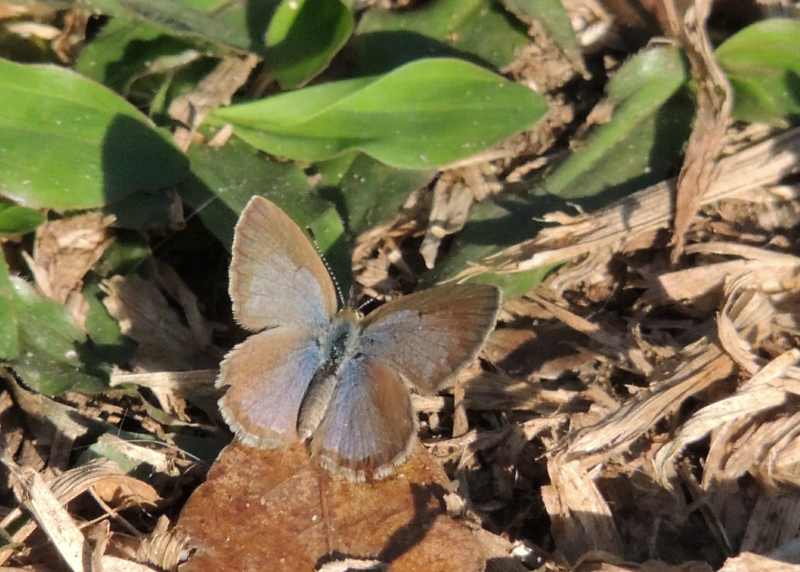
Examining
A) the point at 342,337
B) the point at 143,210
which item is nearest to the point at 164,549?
the point at 342,337

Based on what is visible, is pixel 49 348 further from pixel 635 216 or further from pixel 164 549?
pixel 635 216

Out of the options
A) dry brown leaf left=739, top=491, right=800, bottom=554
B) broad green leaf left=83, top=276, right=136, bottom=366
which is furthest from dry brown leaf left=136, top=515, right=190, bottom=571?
dry brown leaf left=739, top=491, right=800, bottom=554

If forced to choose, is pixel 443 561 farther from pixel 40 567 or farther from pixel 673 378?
pixel 40 567

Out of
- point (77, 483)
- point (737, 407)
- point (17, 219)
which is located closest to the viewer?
point (77, 483)

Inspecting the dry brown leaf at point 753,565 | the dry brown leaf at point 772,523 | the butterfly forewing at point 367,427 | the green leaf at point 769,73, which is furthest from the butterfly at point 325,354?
the green leaf at point 769,73

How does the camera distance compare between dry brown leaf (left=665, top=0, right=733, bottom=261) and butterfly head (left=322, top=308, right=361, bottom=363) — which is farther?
dry brown leaf (left=665, top=0, right=733, bottom=261)

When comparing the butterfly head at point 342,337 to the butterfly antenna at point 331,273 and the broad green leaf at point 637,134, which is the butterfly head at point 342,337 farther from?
the broad green leaf at point 637,134

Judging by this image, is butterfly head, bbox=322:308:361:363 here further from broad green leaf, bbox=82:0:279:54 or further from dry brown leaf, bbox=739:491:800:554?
dry brown leaf, bbox=739:491:800:554
